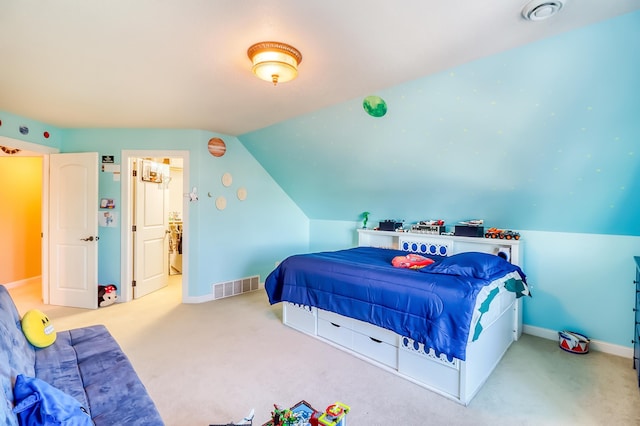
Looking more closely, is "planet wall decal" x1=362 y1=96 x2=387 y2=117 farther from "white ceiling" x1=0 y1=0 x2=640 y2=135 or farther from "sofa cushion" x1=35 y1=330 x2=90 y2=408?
"sofa cushion" x1=35 y1=330 x2=90 y2=408

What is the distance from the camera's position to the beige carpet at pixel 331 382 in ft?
6.41

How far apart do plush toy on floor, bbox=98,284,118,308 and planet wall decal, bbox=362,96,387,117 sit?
4017mm

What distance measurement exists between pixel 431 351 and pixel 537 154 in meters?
1.85

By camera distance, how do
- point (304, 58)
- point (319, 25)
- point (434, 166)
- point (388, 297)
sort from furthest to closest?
1. point (434, 166)
2. point (388, 297)
3. point (304, 58)
4. point (319, 25)

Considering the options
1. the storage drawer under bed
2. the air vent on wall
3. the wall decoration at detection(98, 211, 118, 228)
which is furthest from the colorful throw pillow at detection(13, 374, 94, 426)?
the wall decoration at detection(98, 211, 118, 228)

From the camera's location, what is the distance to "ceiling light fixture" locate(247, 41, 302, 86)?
78.1 inches

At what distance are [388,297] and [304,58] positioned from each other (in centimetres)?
189

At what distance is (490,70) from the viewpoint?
7.25ft

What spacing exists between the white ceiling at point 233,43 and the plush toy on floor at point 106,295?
234cm

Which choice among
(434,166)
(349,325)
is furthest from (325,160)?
(349,325)

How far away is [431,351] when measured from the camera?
221 centimetres

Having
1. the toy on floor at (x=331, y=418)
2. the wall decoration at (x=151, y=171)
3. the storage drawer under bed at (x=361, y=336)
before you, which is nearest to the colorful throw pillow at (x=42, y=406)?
the toy on floor at (x=331, y=418)

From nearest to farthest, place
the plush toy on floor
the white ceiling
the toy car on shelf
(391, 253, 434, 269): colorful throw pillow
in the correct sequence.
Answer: the white ceiling, (391, 253, 434, 269): colorful throw pillow, the toy car on shelf, the plush toy on floor

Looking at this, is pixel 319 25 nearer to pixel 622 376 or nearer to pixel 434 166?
pixel 434 166
